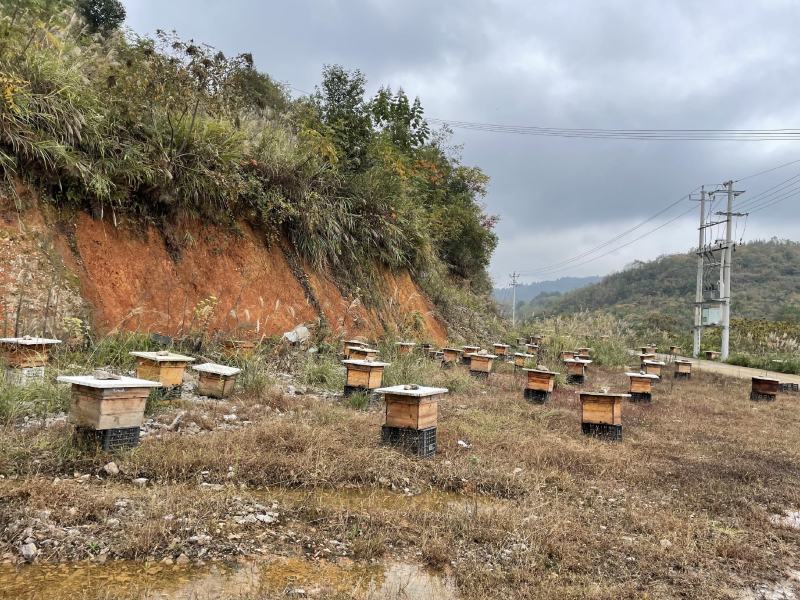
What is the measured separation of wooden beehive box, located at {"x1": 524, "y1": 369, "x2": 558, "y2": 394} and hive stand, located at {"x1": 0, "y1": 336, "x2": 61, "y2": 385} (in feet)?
21.7

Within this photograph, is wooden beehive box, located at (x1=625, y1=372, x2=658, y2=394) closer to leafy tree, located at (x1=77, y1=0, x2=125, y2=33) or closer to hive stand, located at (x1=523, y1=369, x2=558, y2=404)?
hive stand, located at (x1=523, y1=369, x2=558, y2=404)

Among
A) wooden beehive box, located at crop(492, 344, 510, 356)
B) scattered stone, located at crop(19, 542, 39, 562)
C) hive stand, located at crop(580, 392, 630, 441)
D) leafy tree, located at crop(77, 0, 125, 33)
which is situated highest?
leafy tree, located at crop(77, 0, 125, 33)

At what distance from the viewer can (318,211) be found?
10914 millimetres

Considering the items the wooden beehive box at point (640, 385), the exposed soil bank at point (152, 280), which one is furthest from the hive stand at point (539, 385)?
the exposed soil bank at point (152, 280)

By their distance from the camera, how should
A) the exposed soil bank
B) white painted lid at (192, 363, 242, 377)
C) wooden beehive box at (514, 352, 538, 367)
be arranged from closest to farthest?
white painted lid at (192, 363, 242, 377) < the exposed soil bank < wooden beehive box at (514, 352, 538, 367)

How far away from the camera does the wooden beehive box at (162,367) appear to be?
5.83m

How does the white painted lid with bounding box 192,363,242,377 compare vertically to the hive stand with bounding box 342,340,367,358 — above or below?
below

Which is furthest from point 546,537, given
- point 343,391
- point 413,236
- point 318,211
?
point 413,236

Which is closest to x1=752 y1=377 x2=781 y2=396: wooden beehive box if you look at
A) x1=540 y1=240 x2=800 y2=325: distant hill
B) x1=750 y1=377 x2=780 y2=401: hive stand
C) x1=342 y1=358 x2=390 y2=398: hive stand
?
x1=750 y1=377 x2=780 y2=401: hive stand

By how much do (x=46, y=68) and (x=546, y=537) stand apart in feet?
28.4

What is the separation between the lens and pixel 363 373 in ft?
23.7

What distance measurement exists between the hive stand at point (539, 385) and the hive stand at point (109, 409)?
612cm

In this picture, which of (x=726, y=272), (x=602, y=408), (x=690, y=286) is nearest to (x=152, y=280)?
(x=602, y=408)

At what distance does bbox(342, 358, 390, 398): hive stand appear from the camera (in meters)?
7.15
